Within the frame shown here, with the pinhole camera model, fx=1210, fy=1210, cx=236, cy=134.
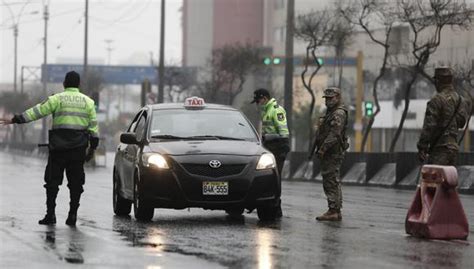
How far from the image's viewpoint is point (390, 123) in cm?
7325

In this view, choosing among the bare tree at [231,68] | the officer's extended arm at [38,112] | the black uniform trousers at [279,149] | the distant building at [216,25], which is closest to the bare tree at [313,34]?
the bare tree at [231,68]

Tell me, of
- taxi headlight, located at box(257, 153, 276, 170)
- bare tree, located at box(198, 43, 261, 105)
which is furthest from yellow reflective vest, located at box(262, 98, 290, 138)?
bare tree, located at box(198, 43, 261, 105)

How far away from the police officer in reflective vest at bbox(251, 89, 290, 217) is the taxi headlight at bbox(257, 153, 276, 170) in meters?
1.52

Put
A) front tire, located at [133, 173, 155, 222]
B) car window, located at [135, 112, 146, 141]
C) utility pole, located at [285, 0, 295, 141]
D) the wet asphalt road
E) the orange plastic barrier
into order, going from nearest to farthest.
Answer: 1. the wet asphalt road
2. the orange plastic barrier
3. front tire, located at [133, 173, 155, 222]
4. car window, located at [135, 112, 146, 141]
5. utility pole, located at [285, 0, 295, 141]

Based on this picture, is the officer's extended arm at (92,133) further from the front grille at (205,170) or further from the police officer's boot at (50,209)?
the front grille at (205,170)

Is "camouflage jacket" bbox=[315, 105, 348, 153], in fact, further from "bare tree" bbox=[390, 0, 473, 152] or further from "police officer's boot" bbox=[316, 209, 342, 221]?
"bare tree" bbox=[390, 0, 473, 152]

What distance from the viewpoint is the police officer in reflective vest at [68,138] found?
14.4 metres

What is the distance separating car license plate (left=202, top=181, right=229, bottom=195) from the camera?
1455cm

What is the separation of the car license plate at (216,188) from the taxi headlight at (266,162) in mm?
524

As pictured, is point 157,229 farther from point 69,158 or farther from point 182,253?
point 182,253

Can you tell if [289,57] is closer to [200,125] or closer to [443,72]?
[200,125]

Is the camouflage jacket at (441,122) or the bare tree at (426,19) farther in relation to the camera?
the bare tree at (426,19)

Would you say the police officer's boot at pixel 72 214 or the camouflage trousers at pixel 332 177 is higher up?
the camouflage trousers at pixel 332 177

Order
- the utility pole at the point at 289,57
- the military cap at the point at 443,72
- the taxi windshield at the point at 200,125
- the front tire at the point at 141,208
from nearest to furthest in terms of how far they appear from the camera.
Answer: the military cap at the point at 443,72 → the front tire at the point at 141,208 → the taxi windshield at the point at 200,125 → the utility pole at the point at 289,57
